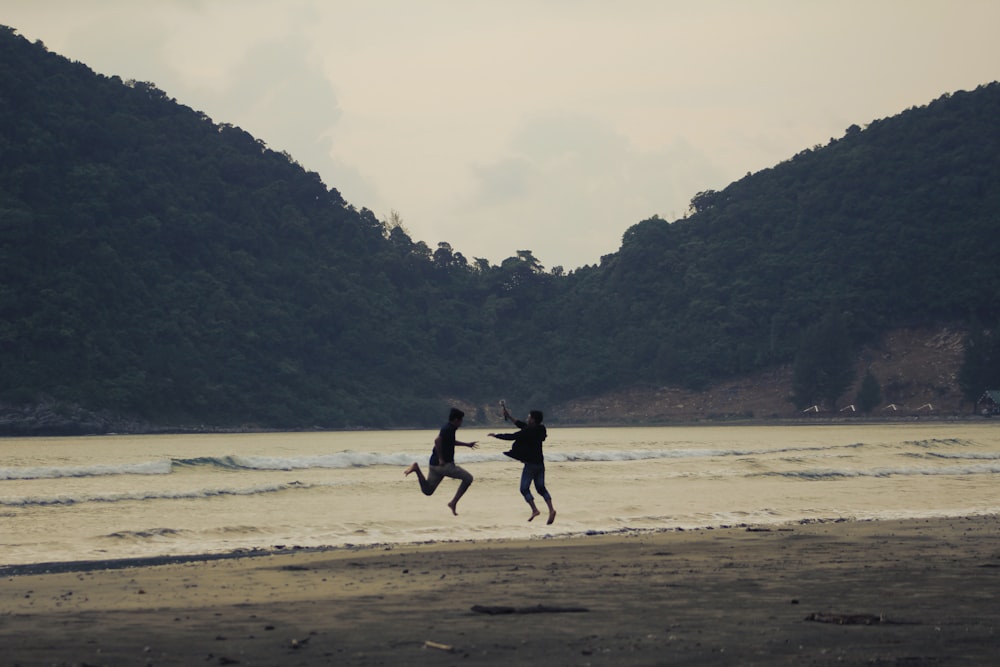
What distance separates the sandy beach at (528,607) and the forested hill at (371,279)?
8419 cm

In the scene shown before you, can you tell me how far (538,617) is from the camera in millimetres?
9266

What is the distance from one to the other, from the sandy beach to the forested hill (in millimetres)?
84194

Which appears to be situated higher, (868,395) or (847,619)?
(868,395)

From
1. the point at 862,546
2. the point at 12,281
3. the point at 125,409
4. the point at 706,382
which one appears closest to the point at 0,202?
the point at 12,281

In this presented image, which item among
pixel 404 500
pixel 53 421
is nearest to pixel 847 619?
pixel 404 500

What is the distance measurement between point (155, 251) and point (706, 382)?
6292cm

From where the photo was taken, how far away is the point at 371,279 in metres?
139

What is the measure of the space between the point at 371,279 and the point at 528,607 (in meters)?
130

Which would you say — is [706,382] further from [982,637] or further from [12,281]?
[982,637]

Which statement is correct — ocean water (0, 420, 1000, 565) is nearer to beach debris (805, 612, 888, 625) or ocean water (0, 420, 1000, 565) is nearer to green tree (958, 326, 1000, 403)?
beach debris (805, 612, 888, 625)

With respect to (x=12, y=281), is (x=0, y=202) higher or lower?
higher

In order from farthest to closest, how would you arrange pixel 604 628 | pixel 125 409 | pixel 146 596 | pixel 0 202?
pixel 0 202
pixel 125 409
pixel 146 596
pixel 604 628

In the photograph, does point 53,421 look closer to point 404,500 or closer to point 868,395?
point 404,500

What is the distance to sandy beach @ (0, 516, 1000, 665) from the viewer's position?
7809mm
